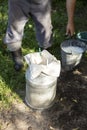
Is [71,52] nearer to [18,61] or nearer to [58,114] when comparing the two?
[18,61]

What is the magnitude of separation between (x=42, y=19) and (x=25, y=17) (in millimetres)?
266

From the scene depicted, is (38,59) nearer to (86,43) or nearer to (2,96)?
(2,96)

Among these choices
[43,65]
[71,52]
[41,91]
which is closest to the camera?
[43,65]

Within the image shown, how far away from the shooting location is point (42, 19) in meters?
4.72

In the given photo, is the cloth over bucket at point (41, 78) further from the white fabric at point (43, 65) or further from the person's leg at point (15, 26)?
the person's leg at point (15, 26)

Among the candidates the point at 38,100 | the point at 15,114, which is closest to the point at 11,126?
the point at 15,114

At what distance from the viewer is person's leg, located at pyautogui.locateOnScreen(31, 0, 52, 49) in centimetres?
460

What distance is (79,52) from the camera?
5.30 metres

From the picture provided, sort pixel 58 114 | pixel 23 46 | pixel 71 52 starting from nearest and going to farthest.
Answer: pixel 58 114
pixel 71 52
pixel 23 46

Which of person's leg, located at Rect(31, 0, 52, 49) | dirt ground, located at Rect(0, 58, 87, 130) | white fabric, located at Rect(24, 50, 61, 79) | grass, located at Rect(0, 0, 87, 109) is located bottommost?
dirt ground, located at Rect(0, 58, 87, 130)

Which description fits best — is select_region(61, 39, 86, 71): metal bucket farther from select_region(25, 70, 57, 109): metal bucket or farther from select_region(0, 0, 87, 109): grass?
select_region(25, 70, 57, 109): metal bucket

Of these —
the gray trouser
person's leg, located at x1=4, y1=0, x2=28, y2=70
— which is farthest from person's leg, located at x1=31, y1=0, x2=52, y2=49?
person's leg, located at x1=4, y1=0, x2=28, y2=70

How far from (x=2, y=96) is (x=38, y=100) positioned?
651 millimetres

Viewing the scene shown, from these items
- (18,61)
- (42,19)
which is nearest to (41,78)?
(42,19)
